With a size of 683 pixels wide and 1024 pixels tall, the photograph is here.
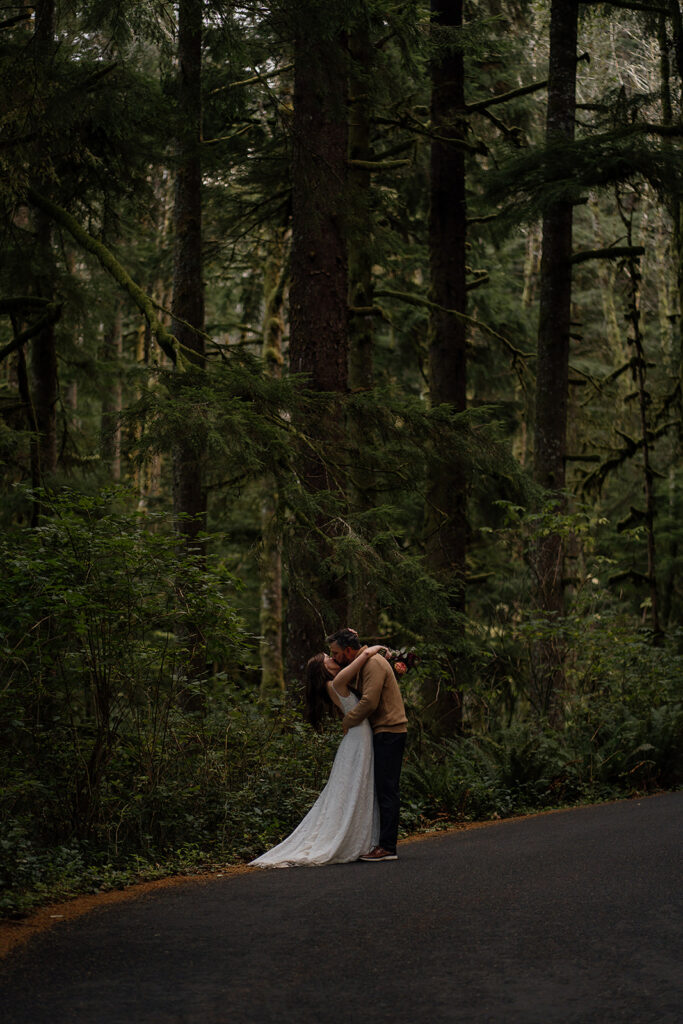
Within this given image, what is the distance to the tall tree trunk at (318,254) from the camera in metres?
13.2

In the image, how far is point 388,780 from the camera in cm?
946

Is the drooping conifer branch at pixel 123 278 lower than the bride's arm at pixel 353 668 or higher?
higher

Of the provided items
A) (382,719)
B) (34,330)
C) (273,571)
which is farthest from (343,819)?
(273,571)

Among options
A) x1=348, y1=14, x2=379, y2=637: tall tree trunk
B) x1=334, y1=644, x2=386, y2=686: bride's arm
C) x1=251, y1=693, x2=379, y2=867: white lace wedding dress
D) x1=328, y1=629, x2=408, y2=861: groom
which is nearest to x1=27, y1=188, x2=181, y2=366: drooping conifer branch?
x1=348, y1=14, x2=379, y2=637: tall tree trunk

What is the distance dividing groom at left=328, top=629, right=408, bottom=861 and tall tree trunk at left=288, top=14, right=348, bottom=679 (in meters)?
3.30

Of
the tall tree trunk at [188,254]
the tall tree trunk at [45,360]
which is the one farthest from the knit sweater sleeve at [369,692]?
the tall tree trunk at [45,360]

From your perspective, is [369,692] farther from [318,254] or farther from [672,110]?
[672,110]

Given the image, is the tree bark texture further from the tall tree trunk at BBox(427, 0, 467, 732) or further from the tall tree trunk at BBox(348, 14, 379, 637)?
the tall tree trunk at BBox(427, 0, 467, 732)

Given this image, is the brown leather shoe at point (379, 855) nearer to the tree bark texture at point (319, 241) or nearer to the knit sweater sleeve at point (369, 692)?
the knit sweater sleeve at point (369, 692)

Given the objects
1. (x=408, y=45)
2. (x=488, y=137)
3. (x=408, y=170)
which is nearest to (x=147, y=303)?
(x=408, y=45)

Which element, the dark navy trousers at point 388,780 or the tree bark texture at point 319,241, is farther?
the tree bark texture at point 319,241

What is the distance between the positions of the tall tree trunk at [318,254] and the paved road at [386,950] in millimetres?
5173

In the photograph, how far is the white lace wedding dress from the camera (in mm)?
9219

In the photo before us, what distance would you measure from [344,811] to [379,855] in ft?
1.49
